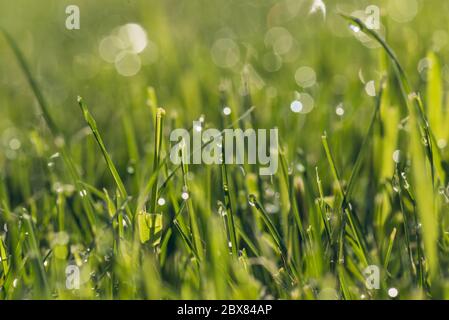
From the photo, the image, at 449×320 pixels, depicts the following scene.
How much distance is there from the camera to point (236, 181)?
1.13m

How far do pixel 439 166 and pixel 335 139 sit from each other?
23 cm

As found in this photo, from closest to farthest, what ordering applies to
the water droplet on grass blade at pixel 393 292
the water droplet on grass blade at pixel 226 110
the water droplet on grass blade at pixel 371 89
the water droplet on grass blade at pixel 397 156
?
1. the water droplet on grass blade at pixel 393 292
2. the water droplet on grass blade at pixel 397 156
3. the water droplet on grass blade at pixel 226 110
4. the water droplet on grass blade at pixel 371 89

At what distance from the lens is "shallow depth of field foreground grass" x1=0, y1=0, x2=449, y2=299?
838mm

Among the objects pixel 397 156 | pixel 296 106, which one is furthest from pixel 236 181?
pixel 296 106

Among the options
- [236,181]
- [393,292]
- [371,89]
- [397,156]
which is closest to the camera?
[393,292]

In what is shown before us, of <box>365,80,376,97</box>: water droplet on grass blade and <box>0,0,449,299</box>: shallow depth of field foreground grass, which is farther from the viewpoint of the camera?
<box>365,80,376,97</box>: water droplet on grass blade

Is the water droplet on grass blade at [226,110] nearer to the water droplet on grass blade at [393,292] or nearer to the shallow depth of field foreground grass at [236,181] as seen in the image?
the shallow depth of field foreground grass at [236,181]

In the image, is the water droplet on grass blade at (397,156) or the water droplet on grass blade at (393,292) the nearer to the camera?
the water droplet on grass blade at (393,292)

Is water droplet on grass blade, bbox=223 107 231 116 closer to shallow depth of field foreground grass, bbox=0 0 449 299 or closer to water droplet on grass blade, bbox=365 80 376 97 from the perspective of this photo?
shallow depth of field foreground grass, bbox=0 0 449 299

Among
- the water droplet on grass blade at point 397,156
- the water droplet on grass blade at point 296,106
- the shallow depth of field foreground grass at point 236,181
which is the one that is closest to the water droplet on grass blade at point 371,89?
the shallow depth of field foreground grass at point 236,181

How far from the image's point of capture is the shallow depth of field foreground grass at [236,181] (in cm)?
84

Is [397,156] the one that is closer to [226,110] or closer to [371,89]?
[226,110]

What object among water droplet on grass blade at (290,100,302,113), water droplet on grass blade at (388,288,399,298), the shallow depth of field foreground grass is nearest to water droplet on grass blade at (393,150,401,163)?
the shallow depth of field foreground grass
